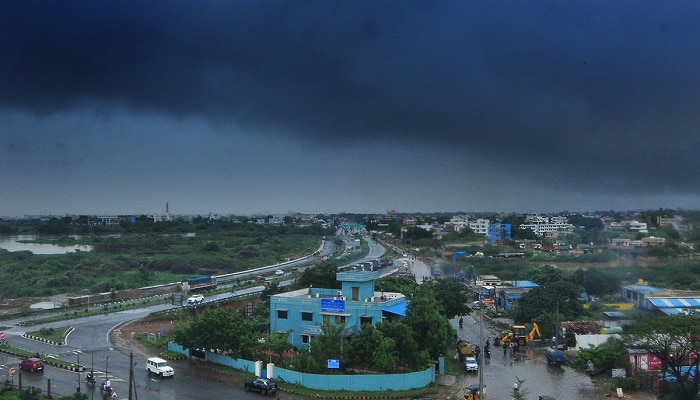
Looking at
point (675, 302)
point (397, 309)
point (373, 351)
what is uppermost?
point (397, 309)

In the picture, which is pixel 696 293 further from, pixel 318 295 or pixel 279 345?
pixel 279 345

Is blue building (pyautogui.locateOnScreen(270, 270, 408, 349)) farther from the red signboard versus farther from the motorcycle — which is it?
the red signboard

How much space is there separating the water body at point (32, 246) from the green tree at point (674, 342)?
64281mm

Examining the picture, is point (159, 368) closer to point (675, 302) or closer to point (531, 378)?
point (531, 378)

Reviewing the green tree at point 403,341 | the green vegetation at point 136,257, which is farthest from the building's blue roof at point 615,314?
the green vegetation at point 136,257

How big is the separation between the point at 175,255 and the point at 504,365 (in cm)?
4938

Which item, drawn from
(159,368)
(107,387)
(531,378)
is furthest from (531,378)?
(107,387)

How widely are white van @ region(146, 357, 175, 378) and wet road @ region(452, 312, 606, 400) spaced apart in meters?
8.73

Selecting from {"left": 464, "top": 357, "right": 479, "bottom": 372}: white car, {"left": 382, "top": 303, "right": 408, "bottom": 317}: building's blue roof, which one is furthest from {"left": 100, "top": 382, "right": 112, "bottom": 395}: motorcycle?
{"left": 464, "top": 357, "right": 479, "bottom": 372}: white car

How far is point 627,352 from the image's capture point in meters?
18.7

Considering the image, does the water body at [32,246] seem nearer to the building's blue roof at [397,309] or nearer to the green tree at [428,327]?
the building's blue roof at [397,309]

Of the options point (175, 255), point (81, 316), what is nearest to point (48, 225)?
point (175, 255)

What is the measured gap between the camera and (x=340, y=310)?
20406 millimetres

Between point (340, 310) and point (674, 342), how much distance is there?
10.3 meters
